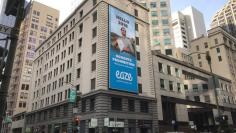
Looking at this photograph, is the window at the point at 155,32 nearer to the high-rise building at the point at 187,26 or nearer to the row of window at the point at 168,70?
the row of window at the point at 168,70

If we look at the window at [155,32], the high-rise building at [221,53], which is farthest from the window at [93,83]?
the high-rise building at [221,53]

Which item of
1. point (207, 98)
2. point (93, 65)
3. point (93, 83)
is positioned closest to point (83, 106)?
point (93, 83)

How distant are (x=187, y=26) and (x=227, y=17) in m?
28.3

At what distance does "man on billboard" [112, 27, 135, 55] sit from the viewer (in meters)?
39.9

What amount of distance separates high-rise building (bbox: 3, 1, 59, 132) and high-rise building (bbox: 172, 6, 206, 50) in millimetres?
88386

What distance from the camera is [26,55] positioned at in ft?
305

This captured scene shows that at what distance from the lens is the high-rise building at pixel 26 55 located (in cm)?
8588

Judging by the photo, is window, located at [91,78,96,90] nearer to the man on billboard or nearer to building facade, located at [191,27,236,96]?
the man on billboard

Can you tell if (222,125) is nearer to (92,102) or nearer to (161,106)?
(92,102)

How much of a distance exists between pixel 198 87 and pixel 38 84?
47085mm

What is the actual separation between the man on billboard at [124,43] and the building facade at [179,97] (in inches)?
302

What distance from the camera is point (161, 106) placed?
145 feet

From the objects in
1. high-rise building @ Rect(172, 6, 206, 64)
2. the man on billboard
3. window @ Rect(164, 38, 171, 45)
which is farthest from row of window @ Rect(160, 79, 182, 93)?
high-rise building @ Rect(172, 6, 206, 64)

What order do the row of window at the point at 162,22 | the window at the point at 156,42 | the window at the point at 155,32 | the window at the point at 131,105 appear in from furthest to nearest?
the row of window at the point at 162,22
the window at the point at 155,32
the window at the point at 156,42
the window at the point at 131,105
